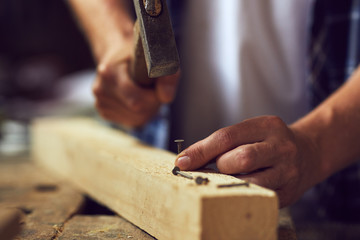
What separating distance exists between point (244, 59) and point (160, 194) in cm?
80

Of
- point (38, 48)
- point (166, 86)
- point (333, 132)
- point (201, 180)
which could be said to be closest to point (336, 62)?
point (333, 132)

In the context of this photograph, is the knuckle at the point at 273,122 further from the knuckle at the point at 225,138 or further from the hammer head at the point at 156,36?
the hammer head at the point at 156,36

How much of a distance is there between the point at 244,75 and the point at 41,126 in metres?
0.94

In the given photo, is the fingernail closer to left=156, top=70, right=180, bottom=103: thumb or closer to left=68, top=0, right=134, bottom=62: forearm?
left=156, top=70, right=180, bottom=103: thumb

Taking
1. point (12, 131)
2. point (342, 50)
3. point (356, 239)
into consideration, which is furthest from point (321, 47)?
point (12, 131)

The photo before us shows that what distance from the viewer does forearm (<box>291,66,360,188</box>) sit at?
1.02 meters

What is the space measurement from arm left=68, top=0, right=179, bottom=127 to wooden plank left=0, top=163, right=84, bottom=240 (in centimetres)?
33

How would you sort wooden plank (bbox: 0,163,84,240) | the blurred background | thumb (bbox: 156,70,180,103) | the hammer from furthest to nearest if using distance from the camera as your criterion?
1. the blurred background
2. thumb (bbox: 156,70,180,103)
3. wooden plank (bbox: 0,163,84,240)
4. the hammer

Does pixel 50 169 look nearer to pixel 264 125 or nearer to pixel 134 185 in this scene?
pixel 134 185

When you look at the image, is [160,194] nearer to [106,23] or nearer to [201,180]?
[201,180]

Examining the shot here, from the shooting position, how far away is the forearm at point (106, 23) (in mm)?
1486

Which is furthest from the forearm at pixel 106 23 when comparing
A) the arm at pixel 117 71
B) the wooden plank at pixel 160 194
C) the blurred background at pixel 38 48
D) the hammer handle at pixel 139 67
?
the blurred background at pixel 38 48

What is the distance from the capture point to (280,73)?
1495 mm

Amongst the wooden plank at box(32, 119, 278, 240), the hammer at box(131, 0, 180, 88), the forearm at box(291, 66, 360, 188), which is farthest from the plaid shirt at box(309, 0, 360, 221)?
the hammer at box(131, 0, 180, 88)
